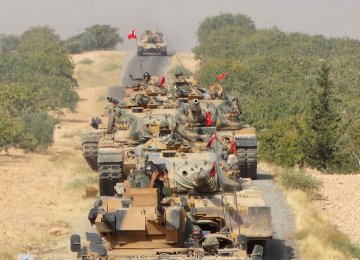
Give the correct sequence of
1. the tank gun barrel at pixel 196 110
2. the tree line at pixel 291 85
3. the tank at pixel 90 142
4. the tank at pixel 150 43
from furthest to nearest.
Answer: the tank at pixel 150 43 < the tree line at pixel 291 85 < the tank at pixel 90 142 < the tank gun barrel at pixel 196 110

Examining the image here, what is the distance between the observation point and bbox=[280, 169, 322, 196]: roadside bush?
28453mm

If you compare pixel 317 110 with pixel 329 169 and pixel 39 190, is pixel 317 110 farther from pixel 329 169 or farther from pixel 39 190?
pixel 39 190

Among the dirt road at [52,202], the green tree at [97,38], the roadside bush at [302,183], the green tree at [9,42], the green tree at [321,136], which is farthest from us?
the green tree at [9,42]

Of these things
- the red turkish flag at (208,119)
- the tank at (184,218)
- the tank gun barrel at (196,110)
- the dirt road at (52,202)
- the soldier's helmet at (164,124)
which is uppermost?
the tank gun barrel at (196,110)

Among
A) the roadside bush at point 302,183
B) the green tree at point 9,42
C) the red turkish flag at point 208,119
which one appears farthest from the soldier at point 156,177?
the green tree at point 9,42

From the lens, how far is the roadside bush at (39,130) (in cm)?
4063

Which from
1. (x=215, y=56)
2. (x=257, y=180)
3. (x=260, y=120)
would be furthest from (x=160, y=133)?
(x=215, y=56)

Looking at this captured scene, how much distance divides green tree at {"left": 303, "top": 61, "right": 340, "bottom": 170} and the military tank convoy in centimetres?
335

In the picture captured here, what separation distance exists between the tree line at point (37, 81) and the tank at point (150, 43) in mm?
5388

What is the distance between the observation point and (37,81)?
58250mm

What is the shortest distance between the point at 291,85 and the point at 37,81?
1558 cm

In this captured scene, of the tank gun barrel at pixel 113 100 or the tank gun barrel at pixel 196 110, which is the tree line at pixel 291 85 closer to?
the tank gun barrel at pixel 196 110

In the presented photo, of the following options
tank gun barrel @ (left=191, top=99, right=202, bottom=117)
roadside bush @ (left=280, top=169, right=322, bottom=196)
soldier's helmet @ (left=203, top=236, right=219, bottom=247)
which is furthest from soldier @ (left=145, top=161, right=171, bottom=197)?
tank gun barrel @ (left=191, top=99, right=202, bottom=117)

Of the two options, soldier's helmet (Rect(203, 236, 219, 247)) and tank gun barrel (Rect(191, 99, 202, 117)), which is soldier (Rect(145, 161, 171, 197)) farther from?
tank gun barrel (Rect(191, 99, 202, 117))
